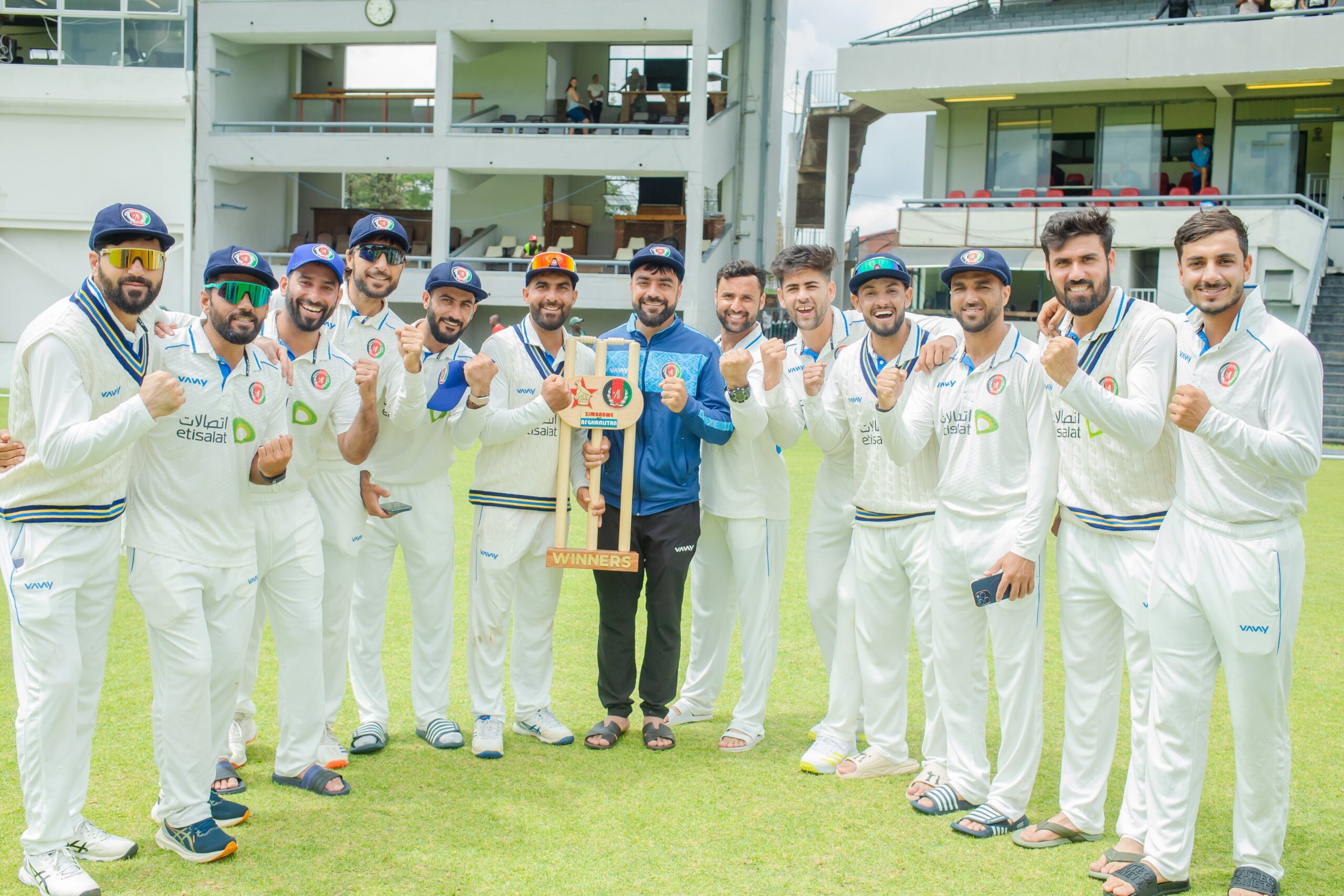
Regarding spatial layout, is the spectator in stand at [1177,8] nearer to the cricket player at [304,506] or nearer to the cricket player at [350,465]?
the cricket player at [350,465]

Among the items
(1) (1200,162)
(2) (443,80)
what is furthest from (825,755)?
(1) (1200,162)

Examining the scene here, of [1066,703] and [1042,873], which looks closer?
[1042,873]

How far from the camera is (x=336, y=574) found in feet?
18.1

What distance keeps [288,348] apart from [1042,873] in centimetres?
412

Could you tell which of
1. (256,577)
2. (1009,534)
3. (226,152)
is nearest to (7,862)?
(256,577)

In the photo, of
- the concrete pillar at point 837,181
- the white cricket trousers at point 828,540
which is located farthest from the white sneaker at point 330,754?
the concrete pillar at point 837,181

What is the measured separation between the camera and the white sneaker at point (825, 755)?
5.57 metres

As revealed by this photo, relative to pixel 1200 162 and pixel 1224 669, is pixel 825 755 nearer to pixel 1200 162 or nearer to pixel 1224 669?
pixel 1224 669

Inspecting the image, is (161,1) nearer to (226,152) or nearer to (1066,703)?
(226,152)

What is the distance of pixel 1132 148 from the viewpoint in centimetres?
2914

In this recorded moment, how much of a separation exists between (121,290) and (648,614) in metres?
3.05

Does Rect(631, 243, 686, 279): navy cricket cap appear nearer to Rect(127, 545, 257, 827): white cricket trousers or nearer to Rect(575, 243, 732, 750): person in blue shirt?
Rect(575, 243, 732, 750): person in blue shirt

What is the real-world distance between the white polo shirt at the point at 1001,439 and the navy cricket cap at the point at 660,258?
1476 millimetres

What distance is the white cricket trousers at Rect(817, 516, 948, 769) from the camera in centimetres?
540
